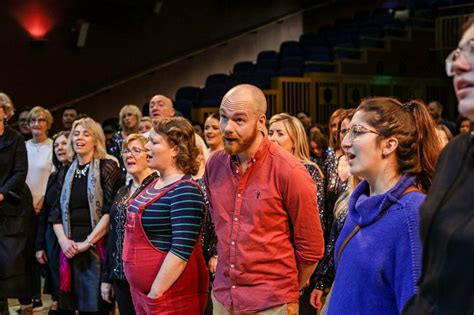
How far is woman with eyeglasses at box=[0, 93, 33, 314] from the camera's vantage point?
16.1ft

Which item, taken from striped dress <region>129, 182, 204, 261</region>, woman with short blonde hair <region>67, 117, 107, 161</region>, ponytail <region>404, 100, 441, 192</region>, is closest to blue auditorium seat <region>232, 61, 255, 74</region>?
woman with short blonde hair <region>67, 117, 107, 161</region>

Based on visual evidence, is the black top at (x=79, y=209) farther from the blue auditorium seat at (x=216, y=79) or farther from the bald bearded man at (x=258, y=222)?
the blue auditorium seat at (x=216, y=79)

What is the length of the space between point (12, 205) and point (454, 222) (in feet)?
13.6

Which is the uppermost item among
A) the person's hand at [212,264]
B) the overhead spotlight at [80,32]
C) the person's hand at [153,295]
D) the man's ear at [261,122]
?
the overhead spotlight at [80,32]

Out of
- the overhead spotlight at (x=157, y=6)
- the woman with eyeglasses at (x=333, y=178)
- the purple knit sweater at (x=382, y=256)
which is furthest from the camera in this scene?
the overhead spotlight at (x=157, y=6)

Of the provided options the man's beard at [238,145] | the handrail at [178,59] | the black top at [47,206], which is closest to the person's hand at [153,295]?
the man's beard at [238,145]

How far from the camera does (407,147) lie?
1954 mm

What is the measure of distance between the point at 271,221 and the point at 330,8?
12.8 metres

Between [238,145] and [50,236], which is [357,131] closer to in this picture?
[238,145]

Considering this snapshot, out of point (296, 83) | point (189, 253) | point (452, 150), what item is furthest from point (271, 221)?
point (296, 83)

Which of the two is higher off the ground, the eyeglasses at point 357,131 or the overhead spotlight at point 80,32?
the overhead spotlight at point 80,32

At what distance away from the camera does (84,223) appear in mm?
4398

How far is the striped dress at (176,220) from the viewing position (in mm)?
3037

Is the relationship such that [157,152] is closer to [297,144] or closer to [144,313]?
[144,313]
